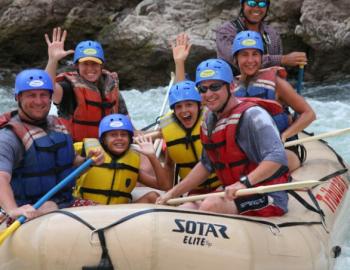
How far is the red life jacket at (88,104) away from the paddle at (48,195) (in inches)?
45.5

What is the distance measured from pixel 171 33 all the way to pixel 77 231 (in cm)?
787

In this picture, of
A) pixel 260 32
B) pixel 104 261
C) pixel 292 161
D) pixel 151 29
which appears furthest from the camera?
pixel 151 29

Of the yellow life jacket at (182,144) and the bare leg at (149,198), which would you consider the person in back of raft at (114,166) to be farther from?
the yellow life jacket at (182,144)

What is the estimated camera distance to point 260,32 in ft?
16.6

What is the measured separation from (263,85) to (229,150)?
0.95 meters

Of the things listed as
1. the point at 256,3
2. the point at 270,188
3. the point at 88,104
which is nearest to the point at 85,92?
the point at 88,104

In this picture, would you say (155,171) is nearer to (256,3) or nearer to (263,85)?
(263,85)

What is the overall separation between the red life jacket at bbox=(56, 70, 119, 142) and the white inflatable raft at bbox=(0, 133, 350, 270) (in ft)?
6.07

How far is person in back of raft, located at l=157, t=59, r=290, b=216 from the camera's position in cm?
328

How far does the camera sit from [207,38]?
10320mm

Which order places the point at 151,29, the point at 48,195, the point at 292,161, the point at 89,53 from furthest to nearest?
the point at 151,29 < the point at 89,53 < the point at 292,161 < the point at 48,195

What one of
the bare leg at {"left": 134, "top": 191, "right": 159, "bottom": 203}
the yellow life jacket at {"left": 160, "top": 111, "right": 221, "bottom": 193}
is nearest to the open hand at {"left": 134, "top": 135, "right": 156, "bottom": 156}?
the yellow life jacket at {"left": 160, "top": 111, "right": 221, "bottom": 193}

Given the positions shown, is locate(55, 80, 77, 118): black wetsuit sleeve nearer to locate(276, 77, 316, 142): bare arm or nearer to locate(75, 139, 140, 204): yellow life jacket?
locate(75, 139, 140, 204): yellow life jacket

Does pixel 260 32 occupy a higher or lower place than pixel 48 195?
higher
